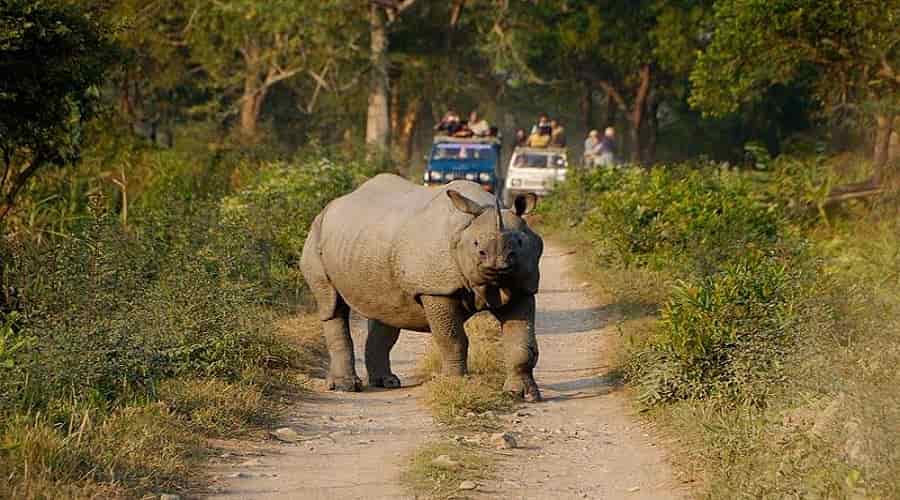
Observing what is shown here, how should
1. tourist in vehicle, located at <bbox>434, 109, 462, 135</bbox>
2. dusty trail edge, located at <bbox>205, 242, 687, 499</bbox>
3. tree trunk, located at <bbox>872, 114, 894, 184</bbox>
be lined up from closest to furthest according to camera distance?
dusty trail edge, located at <bbox>205, 242, 687, 499</bbox> < tree trunk, located at <bbox>872, 114, 894, 184</bbox> < tourist in vehicle, located at <bbox>434, 109, 462, 135</bbox>

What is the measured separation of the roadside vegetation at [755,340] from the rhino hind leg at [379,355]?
1.78 m

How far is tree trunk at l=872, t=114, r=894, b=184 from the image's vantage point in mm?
23266

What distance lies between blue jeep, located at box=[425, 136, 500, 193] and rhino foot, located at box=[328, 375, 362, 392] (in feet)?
62.2

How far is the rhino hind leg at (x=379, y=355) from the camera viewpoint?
38.1 ft

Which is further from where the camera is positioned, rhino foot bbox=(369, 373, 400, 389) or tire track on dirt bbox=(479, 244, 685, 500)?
rhino foot bbox=(369, 373, 400, 389)

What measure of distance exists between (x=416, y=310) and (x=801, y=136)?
109 feet

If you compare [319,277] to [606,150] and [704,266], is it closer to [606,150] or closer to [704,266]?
[704,266]

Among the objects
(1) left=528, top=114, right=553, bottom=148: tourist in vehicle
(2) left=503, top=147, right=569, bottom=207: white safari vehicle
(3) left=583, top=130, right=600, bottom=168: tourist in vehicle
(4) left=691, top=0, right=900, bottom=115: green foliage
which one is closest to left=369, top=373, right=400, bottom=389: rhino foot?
(4) left=691, top=0, right=900, bottom=115: green foliage

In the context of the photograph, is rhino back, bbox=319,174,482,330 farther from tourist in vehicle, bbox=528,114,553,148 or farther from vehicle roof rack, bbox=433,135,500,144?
tourist in vehicle, bbox=528,114,553,148

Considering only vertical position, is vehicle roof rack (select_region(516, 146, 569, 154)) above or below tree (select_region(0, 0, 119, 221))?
below

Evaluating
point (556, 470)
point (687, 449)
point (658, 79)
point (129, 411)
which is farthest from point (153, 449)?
point (658, 79)

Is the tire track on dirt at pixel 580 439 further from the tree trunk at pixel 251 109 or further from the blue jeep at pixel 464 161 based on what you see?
the tree trunk at pixel 251 109

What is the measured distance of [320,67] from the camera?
38.5 m

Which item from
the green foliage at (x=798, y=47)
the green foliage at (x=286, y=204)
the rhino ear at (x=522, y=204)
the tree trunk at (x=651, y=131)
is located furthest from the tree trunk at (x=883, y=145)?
the tree trunk at (x=651, y=131)
